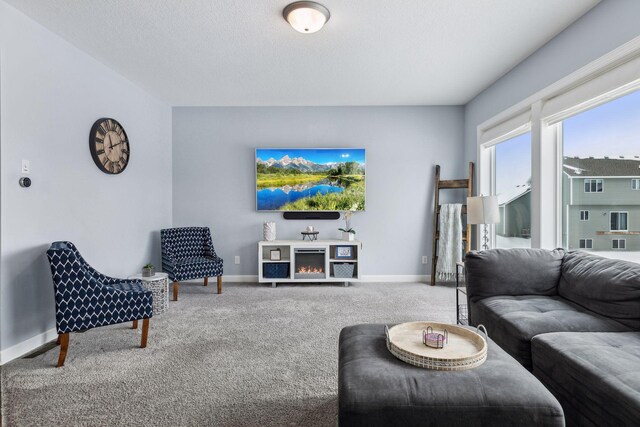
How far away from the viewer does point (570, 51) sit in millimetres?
2719

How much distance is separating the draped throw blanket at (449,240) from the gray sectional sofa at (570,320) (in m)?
2.03

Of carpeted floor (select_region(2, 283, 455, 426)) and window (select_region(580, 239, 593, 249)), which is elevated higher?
window (select_region(580, 239, 593, 249))

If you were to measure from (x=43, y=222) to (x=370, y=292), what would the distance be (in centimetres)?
338

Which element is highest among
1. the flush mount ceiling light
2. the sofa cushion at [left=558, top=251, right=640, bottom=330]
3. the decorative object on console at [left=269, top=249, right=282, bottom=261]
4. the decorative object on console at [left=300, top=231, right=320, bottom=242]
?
the flush mount ceiling light

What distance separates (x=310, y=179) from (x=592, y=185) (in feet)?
10.3

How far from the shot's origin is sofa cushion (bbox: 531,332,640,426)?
1245 millimetres

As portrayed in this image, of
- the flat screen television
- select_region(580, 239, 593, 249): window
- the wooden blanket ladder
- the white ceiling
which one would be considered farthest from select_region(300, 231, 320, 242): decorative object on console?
select_region(580, 239, 593, 249): window

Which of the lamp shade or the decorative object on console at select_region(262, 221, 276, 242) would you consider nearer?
the lamp shade

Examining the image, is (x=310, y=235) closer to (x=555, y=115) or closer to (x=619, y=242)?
(x=555, y=115)

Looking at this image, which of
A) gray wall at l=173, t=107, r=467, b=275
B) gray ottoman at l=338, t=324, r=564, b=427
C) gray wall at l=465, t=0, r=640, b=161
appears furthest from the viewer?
gray wall at l=173, t=107, r=467, b=275

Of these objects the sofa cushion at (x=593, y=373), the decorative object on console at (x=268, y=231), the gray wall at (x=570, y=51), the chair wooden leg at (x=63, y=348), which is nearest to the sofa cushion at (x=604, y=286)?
the sofa cushion at (x=593, y=373)

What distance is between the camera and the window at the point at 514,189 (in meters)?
3.57

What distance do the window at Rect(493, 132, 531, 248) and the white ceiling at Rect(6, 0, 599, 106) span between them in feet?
2.69

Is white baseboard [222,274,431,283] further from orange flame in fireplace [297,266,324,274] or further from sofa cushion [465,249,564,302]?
sofa cushion [465,249,564,302]
